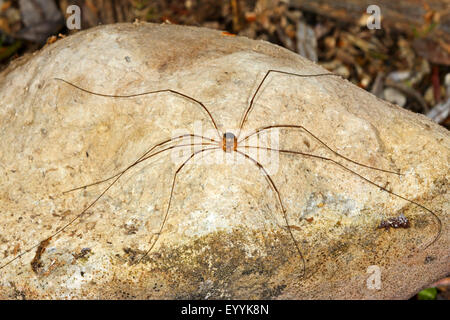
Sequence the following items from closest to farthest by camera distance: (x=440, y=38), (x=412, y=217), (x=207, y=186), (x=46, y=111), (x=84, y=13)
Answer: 1. (x=207, y=186)
2. (x=412, y=217)
3. (x=46, y=111)
4. (x=440, y=38)
5. (x=84, y=13)

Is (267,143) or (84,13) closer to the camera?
(267,143)

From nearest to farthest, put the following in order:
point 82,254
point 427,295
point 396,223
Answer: point 82,254 → point 396,223 → point 427,295

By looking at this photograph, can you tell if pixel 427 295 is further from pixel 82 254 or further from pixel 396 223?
pixel 82 254

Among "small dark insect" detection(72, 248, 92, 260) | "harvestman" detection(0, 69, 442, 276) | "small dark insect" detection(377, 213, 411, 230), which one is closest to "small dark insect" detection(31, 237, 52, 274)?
"harvestman" detection(0, 69, 442, 276)

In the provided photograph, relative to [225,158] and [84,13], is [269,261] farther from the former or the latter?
[84,13]

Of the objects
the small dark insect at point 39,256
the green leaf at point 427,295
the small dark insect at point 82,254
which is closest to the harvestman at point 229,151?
the small dark insect at point 39,256

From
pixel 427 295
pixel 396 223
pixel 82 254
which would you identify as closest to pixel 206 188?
pixel 82 254

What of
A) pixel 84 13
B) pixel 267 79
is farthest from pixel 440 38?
pixel 84 13
